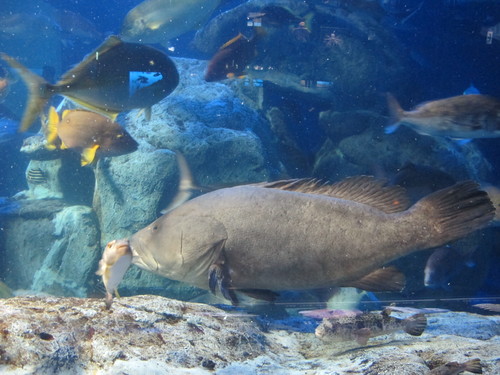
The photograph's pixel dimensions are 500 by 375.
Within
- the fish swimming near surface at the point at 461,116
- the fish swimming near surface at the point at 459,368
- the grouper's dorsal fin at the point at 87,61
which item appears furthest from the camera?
the fish swimming near surface at the point at 461,116

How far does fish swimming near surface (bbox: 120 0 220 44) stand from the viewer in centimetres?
739

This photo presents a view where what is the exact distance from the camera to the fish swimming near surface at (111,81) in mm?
3367

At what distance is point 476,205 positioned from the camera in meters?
1.95

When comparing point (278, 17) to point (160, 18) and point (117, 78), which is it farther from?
point (117, 78)

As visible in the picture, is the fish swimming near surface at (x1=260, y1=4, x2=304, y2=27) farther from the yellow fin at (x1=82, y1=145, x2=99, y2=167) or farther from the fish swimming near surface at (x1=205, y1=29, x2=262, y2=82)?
the yellow fin at (x1=82, y1=145, x2=99, y2=167)

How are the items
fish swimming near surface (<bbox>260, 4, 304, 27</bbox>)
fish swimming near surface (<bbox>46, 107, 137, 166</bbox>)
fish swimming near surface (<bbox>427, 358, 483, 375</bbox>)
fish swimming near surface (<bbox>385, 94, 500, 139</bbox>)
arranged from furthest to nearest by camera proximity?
fish swimming near surface (<bbox>260, 4, 304, 27</bbox>) < fish swimming near surface (<bbox>46, 107, 137, 166</bbox>) < fish swimming near surface (<bbox>385, 94, 500, 139</bbox>) < fish swimming near surface (<bbox>427, 358, 483, 375</bbox>)

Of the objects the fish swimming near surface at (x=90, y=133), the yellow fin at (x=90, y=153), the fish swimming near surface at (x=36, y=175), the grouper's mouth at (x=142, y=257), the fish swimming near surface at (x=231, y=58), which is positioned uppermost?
the fish swimming near surface at (x=231, y=58)

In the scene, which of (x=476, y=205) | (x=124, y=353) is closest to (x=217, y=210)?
(x=124, y=353)

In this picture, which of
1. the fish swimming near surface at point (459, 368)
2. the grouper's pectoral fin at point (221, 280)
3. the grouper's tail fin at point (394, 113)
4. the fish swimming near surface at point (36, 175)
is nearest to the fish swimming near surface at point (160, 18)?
the fish swimming near surface at point (36, 175)

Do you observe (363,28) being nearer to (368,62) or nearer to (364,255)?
(368,62)

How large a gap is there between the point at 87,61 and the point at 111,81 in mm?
325

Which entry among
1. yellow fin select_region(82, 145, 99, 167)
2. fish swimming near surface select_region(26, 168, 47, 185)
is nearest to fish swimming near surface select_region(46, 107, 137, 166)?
yellow fin select_region(82, 145, 99, 167)

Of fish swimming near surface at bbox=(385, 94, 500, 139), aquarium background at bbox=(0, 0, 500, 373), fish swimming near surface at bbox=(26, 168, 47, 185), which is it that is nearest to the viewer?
A: fish swimming near surface at bbox=(385, 94, 500, 139)

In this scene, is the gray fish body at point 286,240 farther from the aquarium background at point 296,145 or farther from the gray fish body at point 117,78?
the gray fish body at point 117,78
